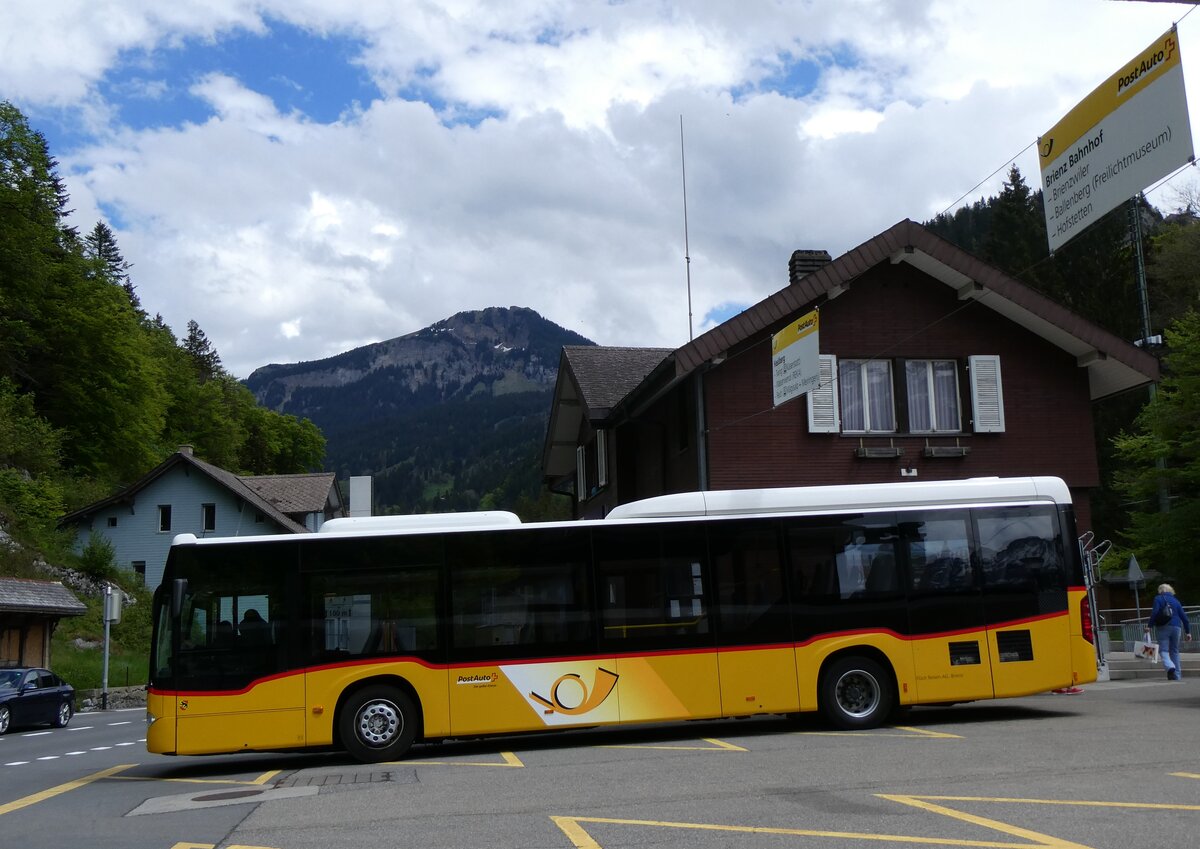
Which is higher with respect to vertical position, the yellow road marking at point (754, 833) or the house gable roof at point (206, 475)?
the house gable roof at point (206, 475)

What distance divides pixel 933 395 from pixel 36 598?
2687 cm

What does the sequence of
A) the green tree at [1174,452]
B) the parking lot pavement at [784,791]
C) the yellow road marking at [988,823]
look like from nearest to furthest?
the yellow road marking at [988,823], the parking lot pavement at [784,791], the green tree at [1174,452]

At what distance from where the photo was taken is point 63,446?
2571 inches

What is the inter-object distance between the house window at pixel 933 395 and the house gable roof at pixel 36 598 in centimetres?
2510

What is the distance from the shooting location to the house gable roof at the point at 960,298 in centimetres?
2347

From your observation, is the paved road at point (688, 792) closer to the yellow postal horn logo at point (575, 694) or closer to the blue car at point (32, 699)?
the yellow postal horn logo at point (575, 694)

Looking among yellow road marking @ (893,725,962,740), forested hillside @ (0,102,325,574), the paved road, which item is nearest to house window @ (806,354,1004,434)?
the paved road

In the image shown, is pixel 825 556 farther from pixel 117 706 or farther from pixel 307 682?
pixel 117 706

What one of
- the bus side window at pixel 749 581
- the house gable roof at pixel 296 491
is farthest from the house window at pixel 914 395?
the house gable roof at pixel 296 491

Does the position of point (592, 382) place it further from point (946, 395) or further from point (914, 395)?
point (946, 395)

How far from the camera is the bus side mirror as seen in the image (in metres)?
13.4

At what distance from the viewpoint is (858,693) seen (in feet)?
47.8

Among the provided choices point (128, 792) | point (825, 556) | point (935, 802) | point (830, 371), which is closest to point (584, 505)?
point (830, 371)

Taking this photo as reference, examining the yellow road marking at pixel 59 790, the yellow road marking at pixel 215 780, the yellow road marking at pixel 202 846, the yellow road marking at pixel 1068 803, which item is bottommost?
the yellow road marking at pixel 59 790
